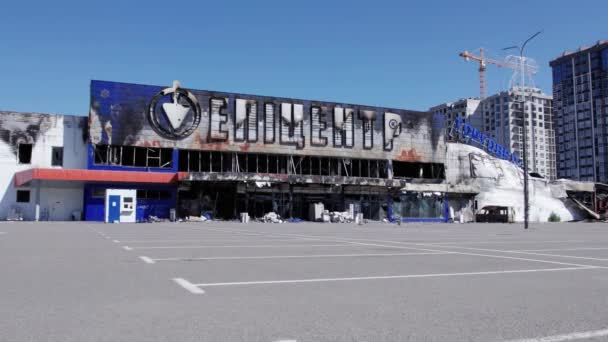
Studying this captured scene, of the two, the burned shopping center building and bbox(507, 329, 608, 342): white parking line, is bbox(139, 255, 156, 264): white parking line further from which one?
the burned shopping center building

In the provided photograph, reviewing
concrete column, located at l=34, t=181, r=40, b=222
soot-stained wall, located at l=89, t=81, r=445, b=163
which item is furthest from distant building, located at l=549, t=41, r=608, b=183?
concrete column, located at l=34, t=181, r=40, b=222

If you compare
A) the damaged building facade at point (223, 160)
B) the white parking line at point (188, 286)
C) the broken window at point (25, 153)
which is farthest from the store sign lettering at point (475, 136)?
the white parking line at point (188, 286)

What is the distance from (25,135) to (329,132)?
1226 inches

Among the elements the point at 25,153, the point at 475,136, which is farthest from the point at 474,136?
the point at 25,153

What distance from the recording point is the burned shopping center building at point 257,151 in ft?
171

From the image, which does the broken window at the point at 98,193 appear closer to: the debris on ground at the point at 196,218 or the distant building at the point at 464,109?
the debris on ground at the point at 196,218

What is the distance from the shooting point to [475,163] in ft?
231

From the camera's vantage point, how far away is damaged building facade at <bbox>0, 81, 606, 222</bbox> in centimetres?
5078

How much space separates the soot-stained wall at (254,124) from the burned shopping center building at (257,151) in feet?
0.34

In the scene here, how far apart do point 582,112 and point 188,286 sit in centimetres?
18607

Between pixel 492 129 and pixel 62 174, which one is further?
pixel 492 129

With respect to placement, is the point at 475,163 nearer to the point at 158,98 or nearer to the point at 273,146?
the point at 273,146

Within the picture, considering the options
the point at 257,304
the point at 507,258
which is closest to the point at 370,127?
the point at 507,258

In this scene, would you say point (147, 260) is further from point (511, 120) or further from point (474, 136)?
point (511, 120)
